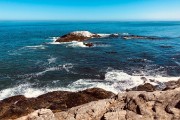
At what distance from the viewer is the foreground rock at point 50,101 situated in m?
28.9

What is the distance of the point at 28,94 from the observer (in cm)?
3594

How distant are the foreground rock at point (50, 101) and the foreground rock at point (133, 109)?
35.9 feet

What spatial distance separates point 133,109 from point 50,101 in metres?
17.0

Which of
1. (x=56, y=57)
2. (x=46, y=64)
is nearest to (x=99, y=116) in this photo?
(x=46, y=64)

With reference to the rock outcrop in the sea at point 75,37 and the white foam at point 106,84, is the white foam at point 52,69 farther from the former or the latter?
the rock outcrop in the sea at point 75,37

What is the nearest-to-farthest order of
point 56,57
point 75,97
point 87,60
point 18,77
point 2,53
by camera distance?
point 75,97 < point 18,77 < point 87,60 < point 56,57 < point 2,53

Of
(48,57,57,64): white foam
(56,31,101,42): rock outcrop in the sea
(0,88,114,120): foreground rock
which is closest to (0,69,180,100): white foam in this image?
(0,88,114,120): foreground rock

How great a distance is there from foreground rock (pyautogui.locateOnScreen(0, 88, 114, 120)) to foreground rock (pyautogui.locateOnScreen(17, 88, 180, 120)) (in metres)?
10.9

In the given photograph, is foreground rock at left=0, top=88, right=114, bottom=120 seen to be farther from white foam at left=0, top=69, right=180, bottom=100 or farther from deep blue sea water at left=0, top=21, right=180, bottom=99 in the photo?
deep blue sea water at left=0, top=21, right=180, bottom=99

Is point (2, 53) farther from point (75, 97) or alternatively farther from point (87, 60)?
point (75, 97)

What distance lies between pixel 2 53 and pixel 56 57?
50.7 feet

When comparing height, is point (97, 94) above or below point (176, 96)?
below

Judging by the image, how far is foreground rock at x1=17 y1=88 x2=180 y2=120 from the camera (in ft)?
53.8

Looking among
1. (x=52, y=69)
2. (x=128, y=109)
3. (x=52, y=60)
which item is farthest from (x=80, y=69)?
(x=128, y=109)
